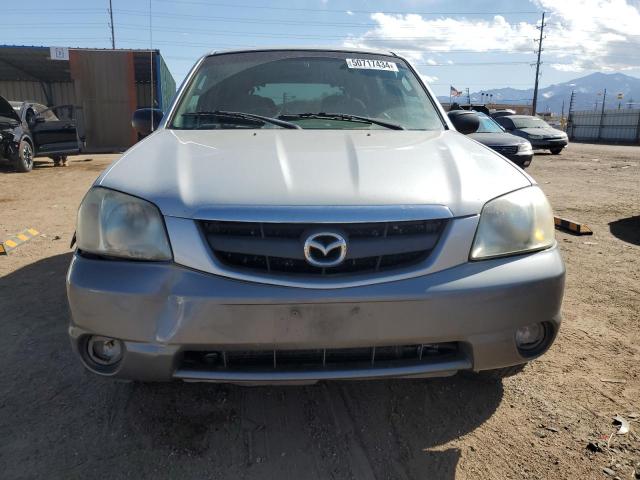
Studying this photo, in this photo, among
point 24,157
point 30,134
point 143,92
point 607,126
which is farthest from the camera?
point 607,126

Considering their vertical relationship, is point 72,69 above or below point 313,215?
above

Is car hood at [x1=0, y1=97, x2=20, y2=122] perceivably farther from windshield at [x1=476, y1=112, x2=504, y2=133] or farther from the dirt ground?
windshield at [x1=476, y1=112, x2=504, y2=133]

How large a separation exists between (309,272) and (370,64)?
2017 millimetres

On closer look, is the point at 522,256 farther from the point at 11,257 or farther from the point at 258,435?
the point at 11,257

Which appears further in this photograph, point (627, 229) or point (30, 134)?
point (30, 134)

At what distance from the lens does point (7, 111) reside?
11.4 meters

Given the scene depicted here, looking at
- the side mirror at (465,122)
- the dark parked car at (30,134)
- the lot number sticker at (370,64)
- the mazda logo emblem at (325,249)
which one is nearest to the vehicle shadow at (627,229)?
the side mirror at (465,122)

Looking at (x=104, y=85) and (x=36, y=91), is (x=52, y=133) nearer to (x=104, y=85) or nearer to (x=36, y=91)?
(x=104, y=85)

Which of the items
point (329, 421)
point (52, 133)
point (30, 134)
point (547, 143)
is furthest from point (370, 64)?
point (547, 143)

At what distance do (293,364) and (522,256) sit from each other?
3.11ft

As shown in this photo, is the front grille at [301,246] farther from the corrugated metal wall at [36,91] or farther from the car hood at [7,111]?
the corrugated metal wall at [36,91]

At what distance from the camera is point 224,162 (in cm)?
214

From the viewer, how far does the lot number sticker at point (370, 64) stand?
3.34 meters

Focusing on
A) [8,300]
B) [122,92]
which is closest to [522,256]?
[8,300]
